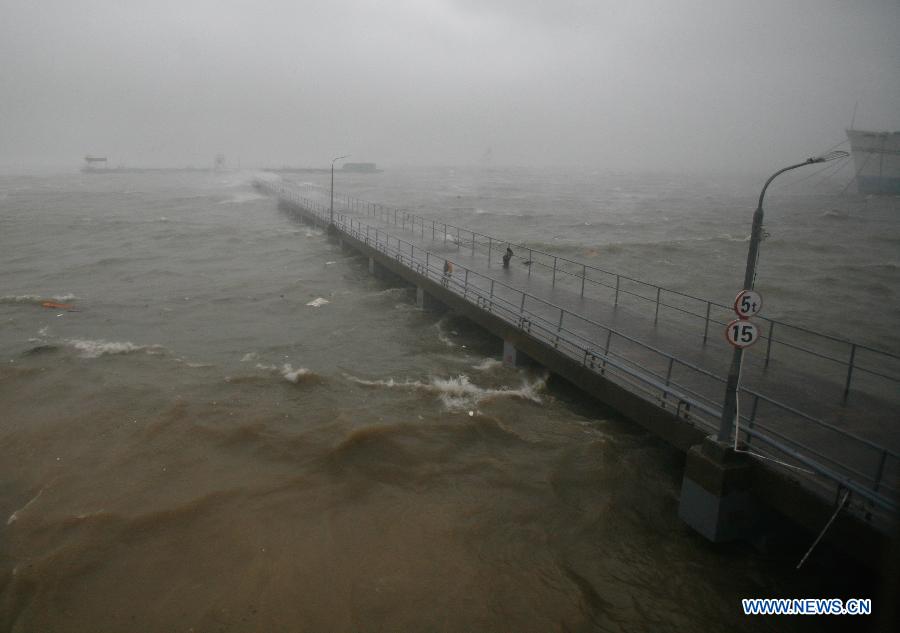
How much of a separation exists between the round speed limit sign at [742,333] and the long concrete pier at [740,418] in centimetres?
177

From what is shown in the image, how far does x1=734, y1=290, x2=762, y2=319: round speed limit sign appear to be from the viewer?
8.34 m

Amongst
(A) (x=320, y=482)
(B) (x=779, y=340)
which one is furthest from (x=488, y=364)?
(B) (x=779, y=340)

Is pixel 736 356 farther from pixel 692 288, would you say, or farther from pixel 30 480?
pixel 692 288

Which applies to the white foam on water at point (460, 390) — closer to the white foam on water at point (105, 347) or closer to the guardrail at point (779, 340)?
the guardrail at point (779, 340)

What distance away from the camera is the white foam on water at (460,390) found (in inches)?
658

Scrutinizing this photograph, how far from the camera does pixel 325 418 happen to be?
15.6 m

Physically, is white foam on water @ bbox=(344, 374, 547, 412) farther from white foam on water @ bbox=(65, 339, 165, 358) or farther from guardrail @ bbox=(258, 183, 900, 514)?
white foam on water @ bbox=(65, 339, 165, 358)

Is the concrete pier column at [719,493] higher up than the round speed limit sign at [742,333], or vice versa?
the round speed limit sign at [742,333]

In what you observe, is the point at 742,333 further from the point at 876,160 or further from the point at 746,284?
the point at 876,160

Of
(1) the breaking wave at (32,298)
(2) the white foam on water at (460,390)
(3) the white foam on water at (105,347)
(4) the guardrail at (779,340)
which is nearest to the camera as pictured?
(4) the guardrail at (779,340)

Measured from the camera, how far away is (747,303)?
842 cm

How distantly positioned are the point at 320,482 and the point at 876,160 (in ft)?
465

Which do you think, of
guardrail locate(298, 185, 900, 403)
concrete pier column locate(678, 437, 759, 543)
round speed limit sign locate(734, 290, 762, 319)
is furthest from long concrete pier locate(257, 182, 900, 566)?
round speed limit sign locate(734, 290, 762, 319)

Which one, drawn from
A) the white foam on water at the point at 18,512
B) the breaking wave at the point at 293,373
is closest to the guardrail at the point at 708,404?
the breaking wave at the point at 293,373
